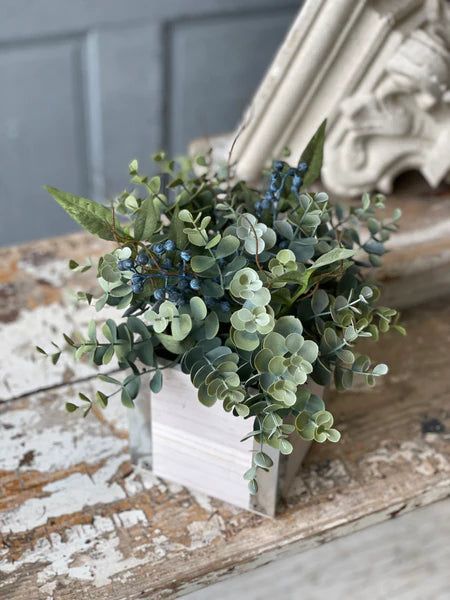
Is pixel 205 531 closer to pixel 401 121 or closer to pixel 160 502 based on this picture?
pixel 160 502

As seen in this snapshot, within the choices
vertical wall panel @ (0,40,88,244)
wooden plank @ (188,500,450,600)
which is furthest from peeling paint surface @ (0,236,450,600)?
vertical wall panel @ (0,40,88,244)

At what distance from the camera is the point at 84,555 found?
603mm

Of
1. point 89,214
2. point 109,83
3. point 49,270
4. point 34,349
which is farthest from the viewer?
point 109,83

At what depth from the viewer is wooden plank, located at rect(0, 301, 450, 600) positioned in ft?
1.94

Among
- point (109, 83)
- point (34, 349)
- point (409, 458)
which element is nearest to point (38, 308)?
point (34, 349)

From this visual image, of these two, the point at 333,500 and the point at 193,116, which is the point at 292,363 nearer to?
the point at 333,500

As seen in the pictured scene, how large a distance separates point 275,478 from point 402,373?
24 cm

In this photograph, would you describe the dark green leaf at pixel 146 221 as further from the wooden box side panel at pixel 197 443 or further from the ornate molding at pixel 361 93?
the ornate molding at pixel 361 93

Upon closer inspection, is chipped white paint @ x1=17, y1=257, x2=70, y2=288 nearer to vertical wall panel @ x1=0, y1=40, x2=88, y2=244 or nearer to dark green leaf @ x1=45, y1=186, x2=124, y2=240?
dark green leaf @ x1=45, y1=186, x2=124, y2=240

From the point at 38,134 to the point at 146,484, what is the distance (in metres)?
0.94

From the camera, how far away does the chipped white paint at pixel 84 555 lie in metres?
0.59

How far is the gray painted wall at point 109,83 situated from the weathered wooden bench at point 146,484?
65 centimetres

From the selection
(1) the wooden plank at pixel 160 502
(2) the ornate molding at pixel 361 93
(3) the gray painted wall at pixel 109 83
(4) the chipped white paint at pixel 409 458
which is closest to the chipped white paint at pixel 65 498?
(1) the wooden plank at pixel 160 502

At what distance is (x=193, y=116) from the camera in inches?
59.2
